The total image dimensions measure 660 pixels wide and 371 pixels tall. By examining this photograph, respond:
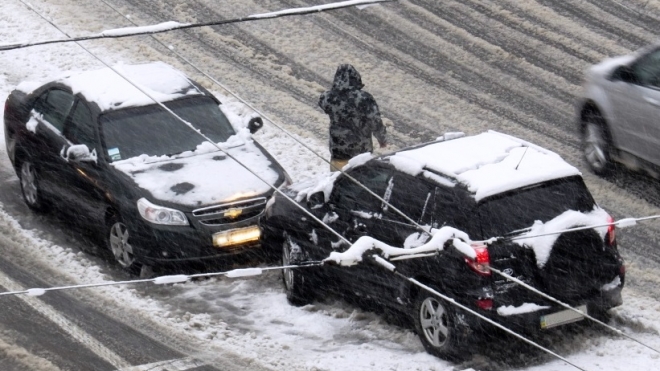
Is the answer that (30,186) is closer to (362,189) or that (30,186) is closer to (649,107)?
(362,189)

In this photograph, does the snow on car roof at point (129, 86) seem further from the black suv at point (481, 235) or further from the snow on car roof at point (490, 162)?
the snow on car roof at point (490, 162)

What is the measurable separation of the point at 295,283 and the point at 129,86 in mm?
3470

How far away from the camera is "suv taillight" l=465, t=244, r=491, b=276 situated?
9.88 m

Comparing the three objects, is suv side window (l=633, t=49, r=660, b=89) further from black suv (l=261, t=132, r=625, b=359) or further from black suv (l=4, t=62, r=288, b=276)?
black suv (l=4, t=62, r=288, b=276)

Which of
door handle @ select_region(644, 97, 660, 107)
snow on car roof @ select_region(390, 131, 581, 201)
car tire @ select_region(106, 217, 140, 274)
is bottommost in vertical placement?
car tire @ select_region(106, 217, 140, 274)

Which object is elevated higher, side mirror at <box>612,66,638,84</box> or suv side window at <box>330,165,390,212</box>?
side mirror at <box>612,66,638,84</box>

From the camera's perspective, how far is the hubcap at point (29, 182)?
14125 mm

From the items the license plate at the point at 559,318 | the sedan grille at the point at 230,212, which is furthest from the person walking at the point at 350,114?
the license plate at the point at 559,318

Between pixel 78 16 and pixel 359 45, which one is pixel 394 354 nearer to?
pixel 359 45

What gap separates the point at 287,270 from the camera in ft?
38.9

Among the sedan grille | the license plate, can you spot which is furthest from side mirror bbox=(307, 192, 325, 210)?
the license plate

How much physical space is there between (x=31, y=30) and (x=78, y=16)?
2.60 ft

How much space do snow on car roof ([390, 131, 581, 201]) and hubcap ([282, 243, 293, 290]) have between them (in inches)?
59.3

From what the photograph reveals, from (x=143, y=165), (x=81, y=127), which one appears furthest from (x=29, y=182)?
(x=143, y=165)
